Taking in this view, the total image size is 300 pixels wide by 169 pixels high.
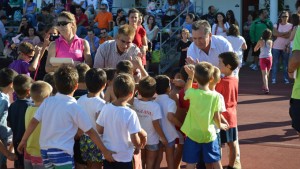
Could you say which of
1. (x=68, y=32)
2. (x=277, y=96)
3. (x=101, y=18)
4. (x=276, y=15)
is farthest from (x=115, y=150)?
(x=276, y=15)

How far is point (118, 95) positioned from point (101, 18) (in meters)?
14.5

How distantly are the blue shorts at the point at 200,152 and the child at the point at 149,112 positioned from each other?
1.40 ft

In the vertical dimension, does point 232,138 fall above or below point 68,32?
below

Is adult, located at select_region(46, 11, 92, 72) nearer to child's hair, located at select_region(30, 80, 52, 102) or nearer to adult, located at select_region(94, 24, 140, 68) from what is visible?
adult, located at select_region(94, 24, 140, 68)

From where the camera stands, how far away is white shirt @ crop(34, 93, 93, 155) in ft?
16.9

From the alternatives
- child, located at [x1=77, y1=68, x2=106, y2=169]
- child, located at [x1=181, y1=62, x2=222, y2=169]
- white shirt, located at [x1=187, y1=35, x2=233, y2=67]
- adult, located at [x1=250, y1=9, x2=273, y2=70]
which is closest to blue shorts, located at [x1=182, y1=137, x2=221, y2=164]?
child, located at [x1=181, y1=62, x2=222, y2=169]

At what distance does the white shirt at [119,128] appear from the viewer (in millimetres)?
5367

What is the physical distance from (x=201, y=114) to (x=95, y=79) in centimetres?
120

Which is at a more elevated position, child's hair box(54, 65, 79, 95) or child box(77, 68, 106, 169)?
child's hair box(54, 65, 79, 95)

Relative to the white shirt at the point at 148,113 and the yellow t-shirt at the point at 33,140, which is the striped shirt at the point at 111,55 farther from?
the yellow t-shirt at the point at 33,140

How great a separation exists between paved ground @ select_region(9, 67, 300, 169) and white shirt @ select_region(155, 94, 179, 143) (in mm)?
1146

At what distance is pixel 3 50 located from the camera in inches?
790

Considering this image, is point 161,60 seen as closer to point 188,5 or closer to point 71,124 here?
point 188,5

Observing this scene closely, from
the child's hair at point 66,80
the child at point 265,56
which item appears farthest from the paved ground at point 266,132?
the child's hair at point 66,80
